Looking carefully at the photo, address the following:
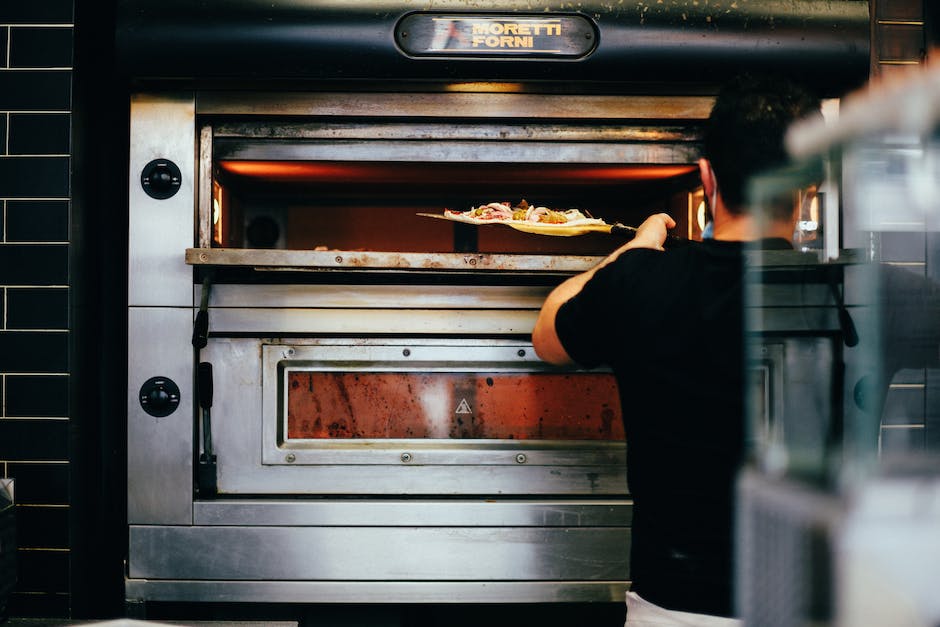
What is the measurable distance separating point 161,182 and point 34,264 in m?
0.42

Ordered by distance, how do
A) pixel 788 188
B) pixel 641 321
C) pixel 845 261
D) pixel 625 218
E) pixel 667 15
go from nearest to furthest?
pixel 788 188
pixel 845 261
pixel 641 321
pixel 667 15
pixel 625 218

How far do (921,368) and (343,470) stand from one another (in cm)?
144

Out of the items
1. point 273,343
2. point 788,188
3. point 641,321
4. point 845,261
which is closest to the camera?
point 788,188

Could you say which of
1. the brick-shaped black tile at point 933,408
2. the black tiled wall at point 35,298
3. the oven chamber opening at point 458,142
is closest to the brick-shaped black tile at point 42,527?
the black tiled wall at point 35,298

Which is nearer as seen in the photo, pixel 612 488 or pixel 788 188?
pixel 788 188

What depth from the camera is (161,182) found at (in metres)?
1.81

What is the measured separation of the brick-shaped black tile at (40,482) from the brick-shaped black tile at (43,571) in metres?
0.15

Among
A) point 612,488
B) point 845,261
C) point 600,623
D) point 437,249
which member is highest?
point 437,249

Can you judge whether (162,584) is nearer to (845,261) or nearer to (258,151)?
(258,151)

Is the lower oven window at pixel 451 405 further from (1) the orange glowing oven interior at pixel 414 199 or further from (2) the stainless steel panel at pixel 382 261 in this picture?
(1) the orange glowing oven interior at pixel 414 199

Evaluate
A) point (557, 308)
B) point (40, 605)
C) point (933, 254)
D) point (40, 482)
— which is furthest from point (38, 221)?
point (933, 254)

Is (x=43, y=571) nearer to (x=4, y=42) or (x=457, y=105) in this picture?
(x=4, y=42)

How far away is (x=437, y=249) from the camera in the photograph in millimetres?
2225

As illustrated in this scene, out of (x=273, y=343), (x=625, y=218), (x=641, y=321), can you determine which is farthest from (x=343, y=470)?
(x=625, y=218)
